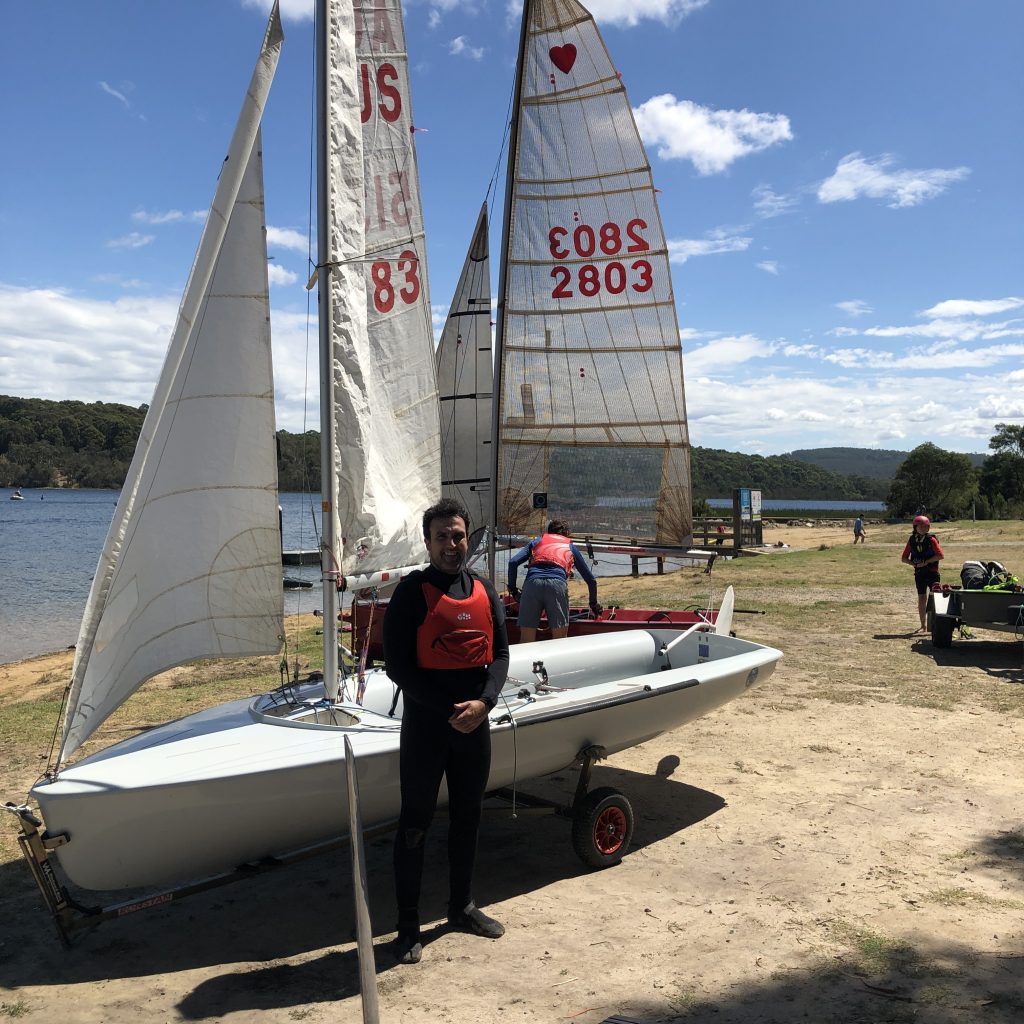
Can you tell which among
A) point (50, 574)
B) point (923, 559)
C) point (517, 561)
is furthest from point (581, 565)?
point (50, 574)

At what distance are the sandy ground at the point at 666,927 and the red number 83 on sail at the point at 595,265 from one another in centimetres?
494

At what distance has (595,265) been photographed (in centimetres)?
846

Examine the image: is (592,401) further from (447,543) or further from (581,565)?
(447,543)

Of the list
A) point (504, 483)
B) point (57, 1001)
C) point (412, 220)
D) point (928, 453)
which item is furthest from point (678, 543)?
point (928, 453)

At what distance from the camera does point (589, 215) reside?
27.6 ft

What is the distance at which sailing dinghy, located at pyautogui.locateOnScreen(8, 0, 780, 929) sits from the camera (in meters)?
3.41

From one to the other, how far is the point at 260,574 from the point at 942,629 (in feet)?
24.4

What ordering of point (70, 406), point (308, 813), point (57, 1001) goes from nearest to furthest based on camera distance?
point (57, 1001) < point (308, 813) < point (70, 406)

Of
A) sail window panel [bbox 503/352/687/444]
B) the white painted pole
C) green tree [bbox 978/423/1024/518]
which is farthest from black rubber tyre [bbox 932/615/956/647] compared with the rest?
green tree [bbox 978/423/1024/518]

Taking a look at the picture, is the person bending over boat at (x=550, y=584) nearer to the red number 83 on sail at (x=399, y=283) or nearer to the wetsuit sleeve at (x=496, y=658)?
the red number 83 on sail at (x=399, y=283)

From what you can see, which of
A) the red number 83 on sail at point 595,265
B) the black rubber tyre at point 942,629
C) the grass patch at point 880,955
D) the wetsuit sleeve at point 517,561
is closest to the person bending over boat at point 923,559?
the black rubber tyre at point 942,629

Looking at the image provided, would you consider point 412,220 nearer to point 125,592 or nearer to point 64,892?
point 125,592

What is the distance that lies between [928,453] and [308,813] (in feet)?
195

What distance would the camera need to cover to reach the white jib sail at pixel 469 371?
10.7 metres
